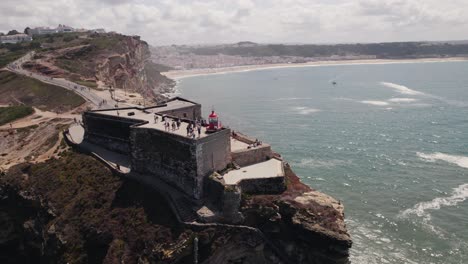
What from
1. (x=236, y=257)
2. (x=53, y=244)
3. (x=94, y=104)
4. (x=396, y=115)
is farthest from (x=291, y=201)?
(x=396, y=115)

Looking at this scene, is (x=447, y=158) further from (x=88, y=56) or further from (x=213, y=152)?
(x=88, y=56)

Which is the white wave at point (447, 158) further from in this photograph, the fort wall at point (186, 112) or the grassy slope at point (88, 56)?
the grassy slope at point (88, 56)

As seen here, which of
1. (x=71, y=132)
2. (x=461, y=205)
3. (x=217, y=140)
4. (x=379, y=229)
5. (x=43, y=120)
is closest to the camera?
(x=217, y=140)

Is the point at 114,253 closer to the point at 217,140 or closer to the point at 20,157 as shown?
the point at 217,140

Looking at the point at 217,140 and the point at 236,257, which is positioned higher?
the point at 217,140

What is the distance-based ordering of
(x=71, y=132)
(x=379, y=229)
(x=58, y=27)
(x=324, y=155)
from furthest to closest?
(x=58, y=27) → (x=324, y=155) → (x=71, y=132) → (x=379, y=229)

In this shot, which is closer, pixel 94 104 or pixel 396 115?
pixel 94 104

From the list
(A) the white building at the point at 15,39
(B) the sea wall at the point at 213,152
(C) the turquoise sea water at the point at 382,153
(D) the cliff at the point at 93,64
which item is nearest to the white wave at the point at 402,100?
(C) the turquoise sea water at the point at 382,153

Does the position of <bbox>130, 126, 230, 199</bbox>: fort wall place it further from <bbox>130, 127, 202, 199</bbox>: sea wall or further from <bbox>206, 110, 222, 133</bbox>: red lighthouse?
<bbox>206, 110, 222, 133</bbox>: red lighthouse
